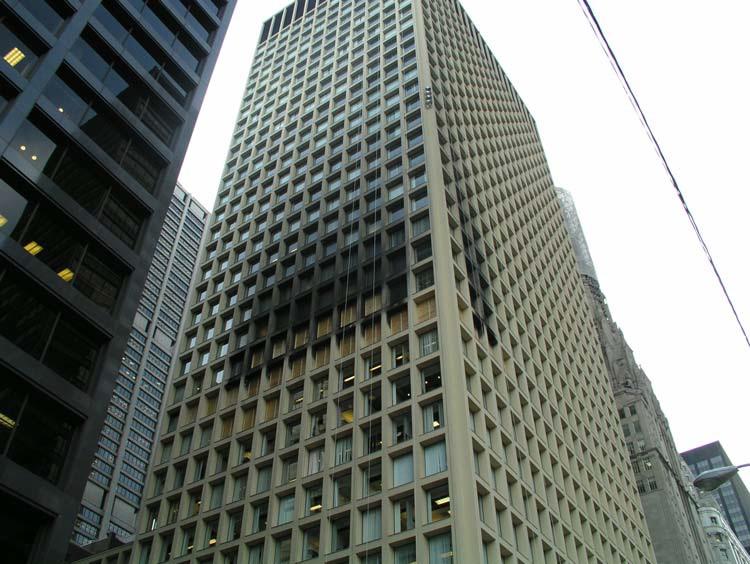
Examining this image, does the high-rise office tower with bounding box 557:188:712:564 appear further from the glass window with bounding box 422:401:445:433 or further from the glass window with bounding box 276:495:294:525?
the glass window with bounding box 276:495:294:525

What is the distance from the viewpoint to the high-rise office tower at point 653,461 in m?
105

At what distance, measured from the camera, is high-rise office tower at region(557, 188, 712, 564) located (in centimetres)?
10538

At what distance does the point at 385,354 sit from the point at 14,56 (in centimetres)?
2689

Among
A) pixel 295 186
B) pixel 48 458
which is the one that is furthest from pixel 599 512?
pixel 48 458

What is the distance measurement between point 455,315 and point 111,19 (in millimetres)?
25451

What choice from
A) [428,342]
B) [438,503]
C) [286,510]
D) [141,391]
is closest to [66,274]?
[438,503]

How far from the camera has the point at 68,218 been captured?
2961 cm

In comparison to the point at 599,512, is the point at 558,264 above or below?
above

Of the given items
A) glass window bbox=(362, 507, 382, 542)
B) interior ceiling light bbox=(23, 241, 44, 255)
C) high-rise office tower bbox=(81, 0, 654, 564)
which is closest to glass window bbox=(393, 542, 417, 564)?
high-rise office tower bbox=(81, 0, 654, 564)

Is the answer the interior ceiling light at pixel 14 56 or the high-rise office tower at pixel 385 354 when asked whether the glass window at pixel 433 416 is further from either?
the interior ceiling light at pixel 14 56

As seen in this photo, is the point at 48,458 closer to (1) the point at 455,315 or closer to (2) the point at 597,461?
(1) the point at 455,315

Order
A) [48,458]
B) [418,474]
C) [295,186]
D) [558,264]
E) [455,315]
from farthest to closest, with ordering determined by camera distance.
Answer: [558,264] → [295,186] → [455,315] → [418,474] → [48,458]

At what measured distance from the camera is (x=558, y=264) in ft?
277

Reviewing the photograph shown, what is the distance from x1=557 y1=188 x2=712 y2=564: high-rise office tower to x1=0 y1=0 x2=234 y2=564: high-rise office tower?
Answer: 95.6 meters
